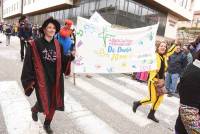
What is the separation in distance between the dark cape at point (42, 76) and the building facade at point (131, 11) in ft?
69.6

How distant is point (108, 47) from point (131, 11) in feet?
62.7

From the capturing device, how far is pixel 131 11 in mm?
27016

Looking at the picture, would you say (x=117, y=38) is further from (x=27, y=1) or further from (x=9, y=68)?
(x=27, y=1)

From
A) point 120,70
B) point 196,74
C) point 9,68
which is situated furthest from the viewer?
point 9,68

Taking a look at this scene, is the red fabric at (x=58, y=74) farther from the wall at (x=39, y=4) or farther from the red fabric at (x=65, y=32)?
the wall at (x=39, y=4)

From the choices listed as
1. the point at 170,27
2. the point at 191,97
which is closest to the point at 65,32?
the point at 191,97

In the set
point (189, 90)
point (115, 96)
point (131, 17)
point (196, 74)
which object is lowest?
point (115, 96)

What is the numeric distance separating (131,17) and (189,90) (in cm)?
2554

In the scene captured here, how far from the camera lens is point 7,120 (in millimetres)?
4992

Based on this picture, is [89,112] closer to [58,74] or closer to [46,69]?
[58,74]

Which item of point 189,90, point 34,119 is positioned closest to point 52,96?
point 34,119

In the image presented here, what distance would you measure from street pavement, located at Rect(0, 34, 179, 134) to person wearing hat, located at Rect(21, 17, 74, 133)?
73 centimetres

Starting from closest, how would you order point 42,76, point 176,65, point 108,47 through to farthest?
1. point 42,76
2. point 108,47
3. point 176,65

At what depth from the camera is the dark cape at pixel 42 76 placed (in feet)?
13.3
